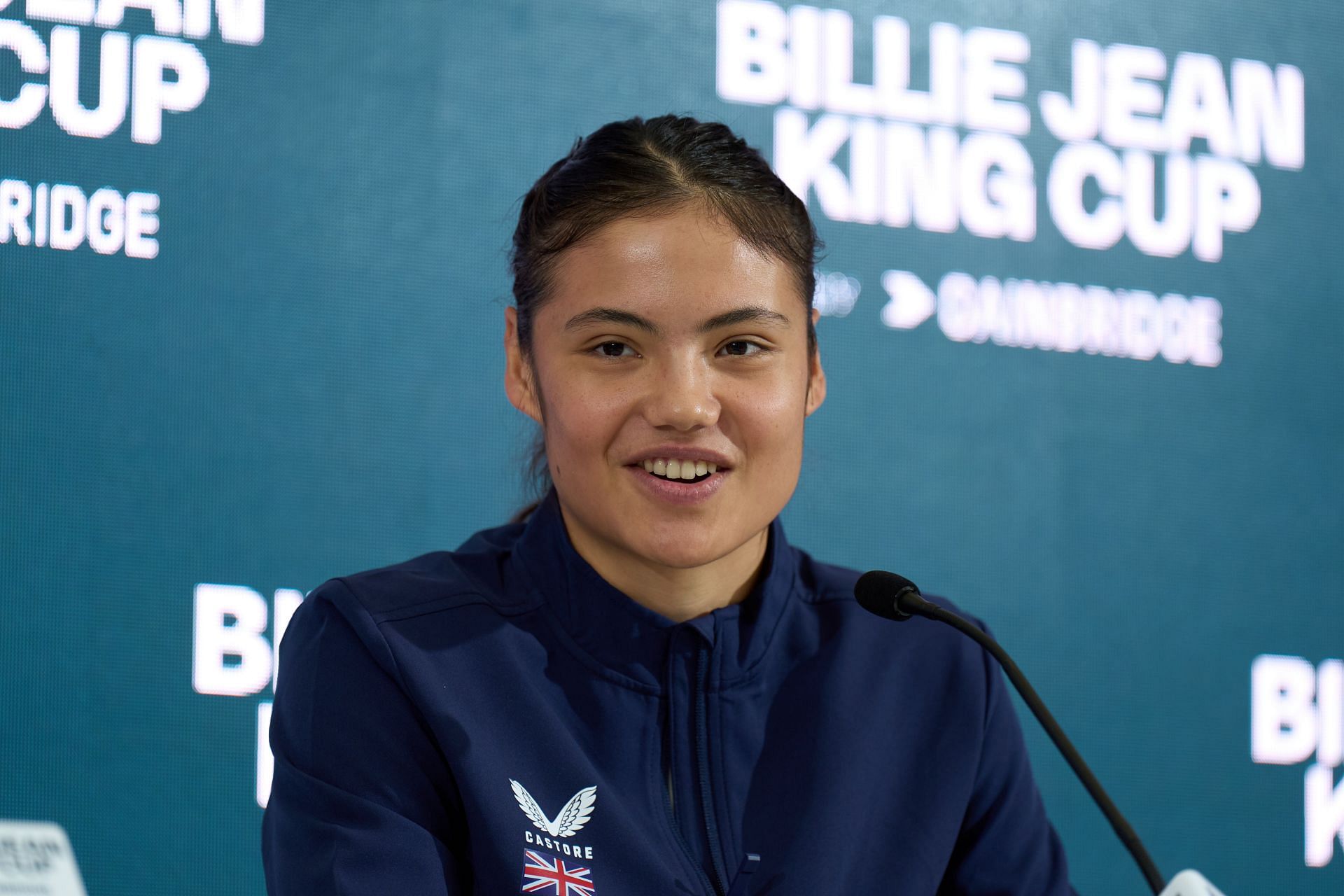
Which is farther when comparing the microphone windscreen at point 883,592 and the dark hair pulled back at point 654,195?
the dark hair pulled back at point 654,195

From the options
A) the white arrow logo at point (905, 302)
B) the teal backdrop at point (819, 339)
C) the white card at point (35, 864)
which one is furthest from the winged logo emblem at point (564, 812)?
the white arrow logo at point (905, 302)

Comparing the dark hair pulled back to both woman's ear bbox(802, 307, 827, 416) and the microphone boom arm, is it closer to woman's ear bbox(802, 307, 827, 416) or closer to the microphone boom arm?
woman's ear bbox(802, 307, 827, 416)

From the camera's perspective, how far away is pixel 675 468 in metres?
1.18

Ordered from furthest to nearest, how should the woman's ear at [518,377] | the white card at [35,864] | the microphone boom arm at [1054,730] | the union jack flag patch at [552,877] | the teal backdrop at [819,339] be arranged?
the teal backdrop at [819,339], the woman's ear at [518,377], the union jack flag patch at [552,877], the microphone boom arm at [1054,730], the white card at [35,864]

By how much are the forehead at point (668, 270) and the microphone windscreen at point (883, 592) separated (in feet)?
0.84

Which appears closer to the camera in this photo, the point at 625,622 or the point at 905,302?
the point at 625,622

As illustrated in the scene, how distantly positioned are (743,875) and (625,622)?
222 millimetres

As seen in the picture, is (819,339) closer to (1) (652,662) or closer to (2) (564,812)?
(1) (652,662)

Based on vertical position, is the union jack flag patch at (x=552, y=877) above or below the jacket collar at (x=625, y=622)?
below

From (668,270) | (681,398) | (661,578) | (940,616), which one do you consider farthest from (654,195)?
(940,616)

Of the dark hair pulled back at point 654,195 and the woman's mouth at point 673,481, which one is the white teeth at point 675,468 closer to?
the woman's mouth at point 673,481

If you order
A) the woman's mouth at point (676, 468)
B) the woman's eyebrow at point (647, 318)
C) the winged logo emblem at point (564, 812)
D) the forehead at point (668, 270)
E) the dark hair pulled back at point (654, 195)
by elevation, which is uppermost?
the dark hair pulled back at point (654, 195)

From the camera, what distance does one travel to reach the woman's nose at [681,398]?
3.76 feet

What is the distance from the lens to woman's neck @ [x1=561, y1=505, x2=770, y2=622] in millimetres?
1241
